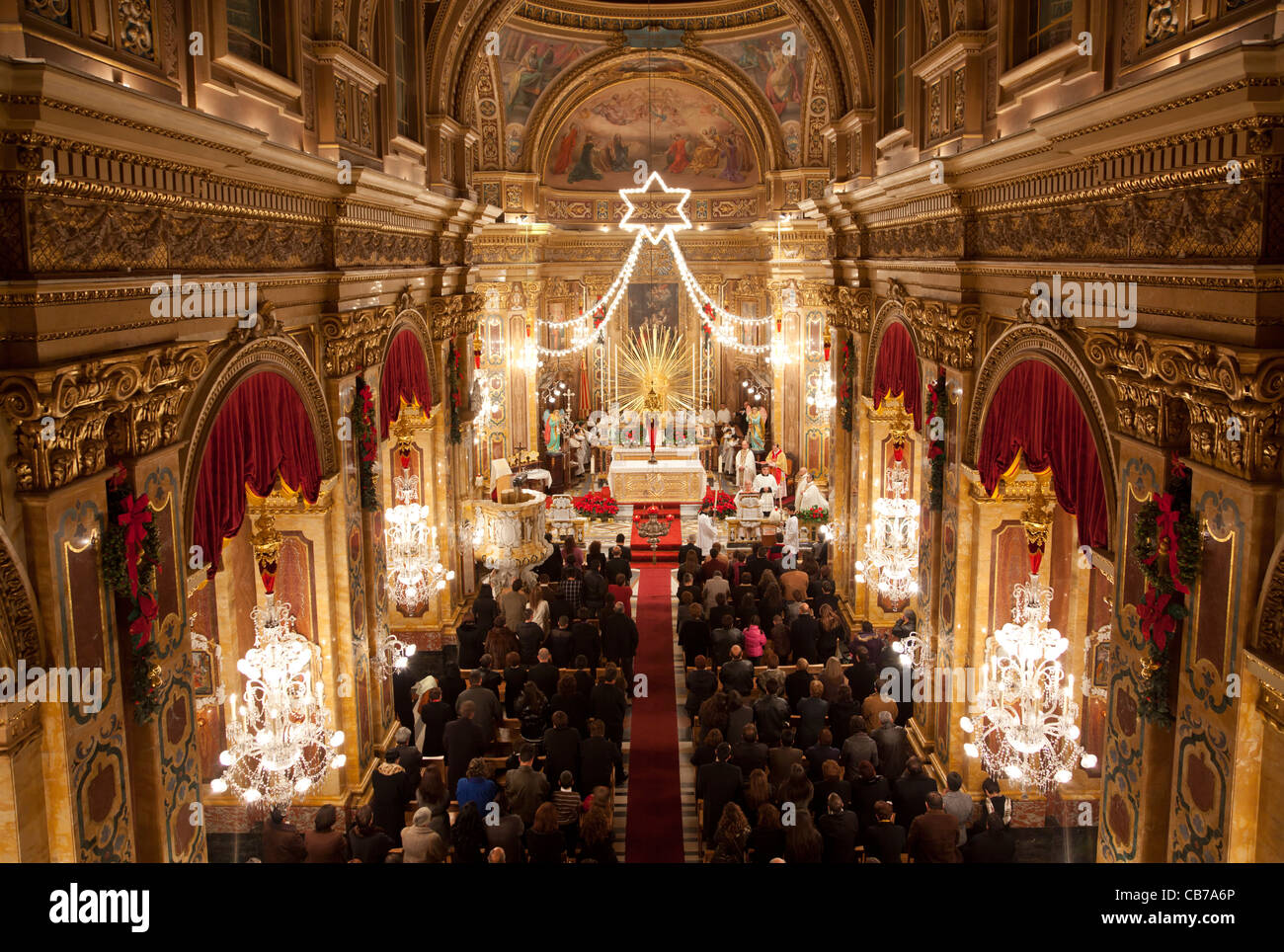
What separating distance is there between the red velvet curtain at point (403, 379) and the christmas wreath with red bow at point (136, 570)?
5.29 metres

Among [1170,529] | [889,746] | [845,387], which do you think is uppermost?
[845,387]

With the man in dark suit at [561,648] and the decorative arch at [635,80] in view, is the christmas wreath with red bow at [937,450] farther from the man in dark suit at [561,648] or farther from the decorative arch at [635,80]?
the decorative arch at [635,80]

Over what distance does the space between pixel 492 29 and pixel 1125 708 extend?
12.6m

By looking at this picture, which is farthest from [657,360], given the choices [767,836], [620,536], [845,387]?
[767,836]

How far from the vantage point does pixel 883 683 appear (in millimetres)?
10891

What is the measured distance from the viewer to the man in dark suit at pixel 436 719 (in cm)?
986

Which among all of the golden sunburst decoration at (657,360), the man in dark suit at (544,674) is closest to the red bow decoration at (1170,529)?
the man in dark suit at (544,674)

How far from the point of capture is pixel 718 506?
69.6 ft

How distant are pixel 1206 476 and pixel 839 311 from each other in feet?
33.2

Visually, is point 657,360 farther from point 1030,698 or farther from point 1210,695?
point 1210,695

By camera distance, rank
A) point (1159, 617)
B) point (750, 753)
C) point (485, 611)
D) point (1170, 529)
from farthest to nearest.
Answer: point (485, 611) < point (750, 753) < point (1159, 617) < point (1170, 529)

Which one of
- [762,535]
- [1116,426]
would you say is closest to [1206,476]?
[1116,426]

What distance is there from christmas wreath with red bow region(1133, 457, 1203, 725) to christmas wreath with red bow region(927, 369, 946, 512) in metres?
4.13

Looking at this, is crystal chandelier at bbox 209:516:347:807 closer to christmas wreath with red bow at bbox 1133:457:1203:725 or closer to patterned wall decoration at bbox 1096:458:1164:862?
patterned wall decoration at bbox 1096:458:1164:862
